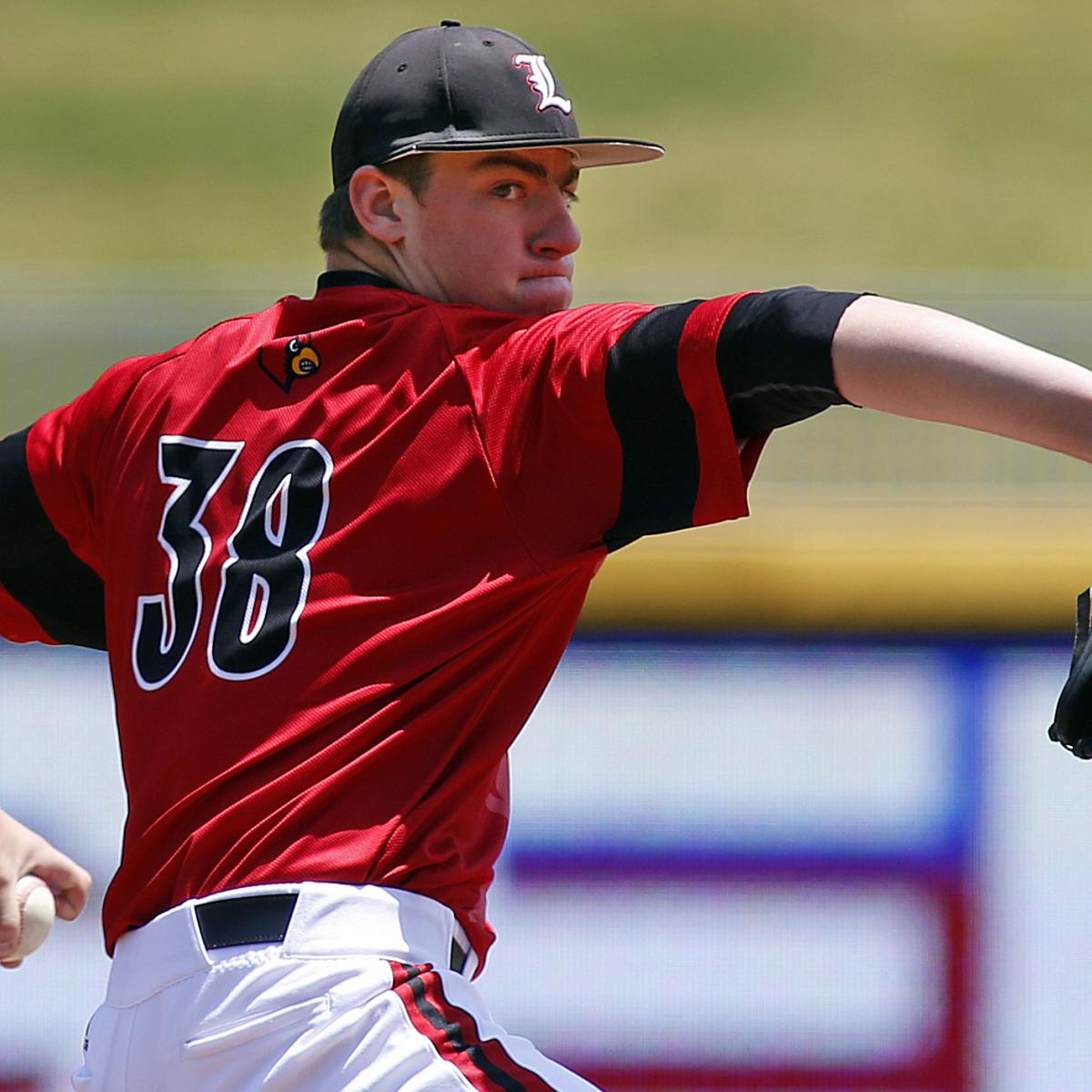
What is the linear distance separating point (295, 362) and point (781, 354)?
594mm

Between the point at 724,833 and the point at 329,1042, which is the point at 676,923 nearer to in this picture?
the point at 724,833

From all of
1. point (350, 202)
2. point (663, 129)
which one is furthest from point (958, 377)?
point (663, 129)

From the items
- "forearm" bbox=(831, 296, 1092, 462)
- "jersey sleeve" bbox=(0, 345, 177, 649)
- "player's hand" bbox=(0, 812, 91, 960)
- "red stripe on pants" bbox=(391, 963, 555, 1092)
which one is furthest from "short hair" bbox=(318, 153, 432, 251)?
"red stripe on pants" bbox=(391, 963, 555, 1092)

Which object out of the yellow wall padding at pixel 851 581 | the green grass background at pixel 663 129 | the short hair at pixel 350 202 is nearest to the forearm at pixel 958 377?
the short hair at pixel 350 202

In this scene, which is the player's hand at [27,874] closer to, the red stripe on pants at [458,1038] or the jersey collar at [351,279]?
the red stripe on pants at [458,1038]

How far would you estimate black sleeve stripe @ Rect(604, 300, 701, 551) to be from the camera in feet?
6.55

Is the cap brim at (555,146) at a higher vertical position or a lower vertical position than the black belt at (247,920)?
higher

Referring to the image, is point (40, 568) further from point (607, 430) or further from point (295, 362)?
point (607, 430)

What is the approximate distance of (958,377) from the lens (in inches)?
69.4

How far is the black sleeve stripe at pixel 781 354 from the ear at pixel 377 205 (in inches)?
21.1

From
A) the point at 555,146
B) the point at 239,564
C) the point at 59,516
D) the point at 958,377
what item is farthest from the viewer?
the point at 59,516

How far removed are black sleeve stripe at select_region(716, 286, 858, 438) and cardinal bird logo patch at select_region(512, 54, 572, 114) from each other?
0.47 m

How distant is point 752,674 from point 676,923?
0.59 m

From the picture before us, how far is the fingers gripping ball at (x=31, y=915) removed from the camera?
7.54ft
